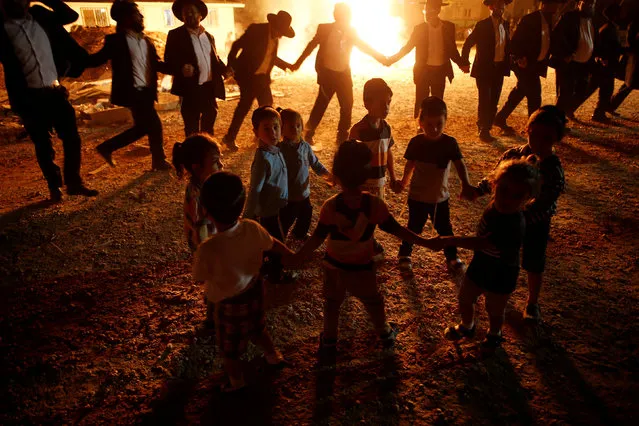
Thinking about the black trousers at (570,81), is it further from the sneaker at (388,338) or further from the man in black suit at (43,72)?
the man in black suit at (43,72)

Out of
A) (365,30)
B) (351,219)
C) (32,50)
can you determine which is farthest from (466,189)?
(365,30)

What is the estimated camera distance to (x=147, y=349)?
3.10 meters

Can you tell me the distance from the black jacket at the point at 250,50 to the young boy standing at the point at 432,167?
13.7 feet

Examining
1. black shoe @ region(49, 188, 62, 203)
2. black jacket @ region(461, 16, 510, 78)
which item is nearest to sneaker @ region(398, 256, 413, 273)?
black shoe @ region(49, 188, 62, 203)

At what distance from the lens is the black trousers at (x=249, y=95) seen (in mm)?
7070

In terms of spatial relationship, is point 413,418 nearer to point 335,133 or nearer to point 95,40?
point 335,133

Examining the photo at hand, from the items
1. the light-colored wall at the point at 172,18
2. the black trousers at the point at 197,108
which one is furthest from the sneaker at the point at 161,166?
the light-colored wall at the point at 172,18

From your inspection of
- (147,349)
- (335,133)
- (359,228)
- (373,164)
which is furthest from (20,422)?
(335,133)

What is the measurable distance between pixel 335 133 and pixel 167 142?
132 inches

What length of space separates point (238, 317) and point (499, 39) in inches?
283

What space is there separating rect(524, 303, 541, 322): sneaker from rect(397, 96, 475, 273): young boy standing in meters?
0.95

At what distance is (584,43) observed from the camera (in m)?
7.22

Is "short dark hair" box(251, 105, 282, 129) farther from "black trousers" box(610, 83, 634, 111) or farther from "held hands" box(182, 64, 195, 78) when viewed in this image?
"black trousers" box(610, 83, 634, 111)

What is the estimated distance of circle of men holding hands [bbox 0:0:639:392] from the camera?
96.2 inches
